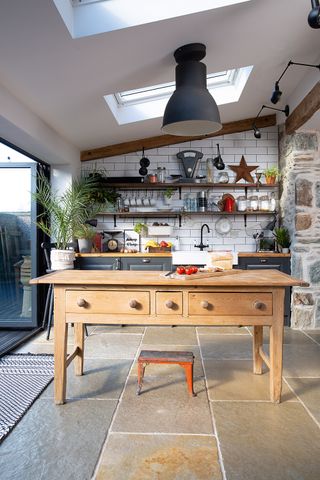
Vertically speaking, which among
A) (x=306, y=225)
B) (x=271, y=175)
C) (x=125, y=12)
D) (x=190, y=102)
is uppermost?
(x=125, y=12)

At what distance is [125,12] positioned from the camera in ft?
8.09

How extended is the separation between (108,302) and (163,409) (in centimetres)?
82

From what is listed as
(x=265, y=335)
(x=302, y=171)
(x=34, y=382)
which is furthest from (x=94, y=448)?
(x=302, y=171)

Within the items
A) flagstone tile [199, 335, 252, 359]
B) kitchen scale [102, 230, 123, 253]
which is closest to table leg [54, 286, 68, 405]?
flagstone tile [199, 335, 252, 359]

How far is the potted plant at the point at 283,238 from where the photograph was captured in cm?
458

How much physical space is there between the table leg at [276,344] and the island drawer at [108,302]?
854 millimetres

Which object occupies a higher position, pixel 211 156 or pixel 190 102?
pixel 211 156

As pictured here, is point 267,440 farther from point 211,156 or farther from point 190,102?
point 211,156

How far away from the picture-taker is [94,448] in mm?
1924

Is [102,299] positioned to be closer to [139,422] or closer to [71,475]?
[139,422]

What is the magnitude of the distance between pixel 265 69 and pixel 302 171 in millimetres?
1412

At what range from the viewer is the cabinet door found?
4.63m

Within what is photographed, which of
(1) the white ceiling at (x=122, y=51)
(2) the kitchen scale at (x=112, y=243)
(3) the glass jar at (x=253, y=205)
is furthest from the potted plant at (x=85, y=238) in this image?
(3) the glass jar at (x=253, y=205)

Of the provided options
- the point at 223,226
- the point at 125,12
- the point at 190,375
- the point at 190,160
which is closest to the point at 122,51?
the point at 125,12
